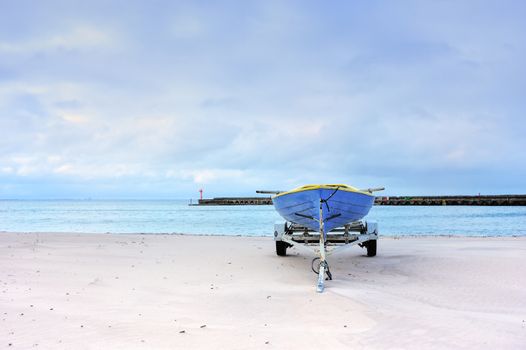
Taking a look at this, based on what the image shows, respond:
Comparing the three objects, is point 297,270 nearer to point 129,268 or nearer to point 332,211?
point 332,211

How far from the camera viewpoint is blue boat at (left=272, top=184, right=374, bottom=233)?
909cm

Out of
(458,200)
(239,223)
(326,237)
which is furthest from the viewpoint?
(458,200)

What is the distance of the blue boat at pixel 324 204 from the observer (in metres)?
9.09

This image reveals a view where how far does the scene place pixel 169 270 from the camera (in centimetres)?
969

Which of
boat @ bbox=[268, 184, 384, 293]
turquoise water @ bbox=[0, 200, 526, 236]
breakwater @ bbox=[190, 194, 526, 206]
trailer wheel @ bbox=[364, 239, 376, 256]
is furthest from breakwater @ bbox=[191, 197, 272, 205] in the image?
boat @ bbox=[268, 184, 384, 293]

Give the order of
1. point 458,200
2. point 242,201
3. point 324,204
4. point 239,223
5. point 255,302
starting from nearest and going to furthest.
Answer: point 255,302 < point 324,204 < point 239,223 < point 458,200 < point 242,201

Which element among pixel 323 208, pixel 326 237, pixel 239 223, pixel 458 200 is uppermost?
pixel 458 200

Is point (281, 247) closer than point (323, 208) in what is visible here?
No

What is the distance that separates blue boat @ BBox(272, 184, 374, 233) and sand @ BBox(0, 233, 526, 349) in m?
1.12

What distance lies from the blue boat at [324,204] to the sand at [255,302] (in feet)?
3.69

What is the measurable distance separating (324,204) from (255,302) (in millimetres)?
3173

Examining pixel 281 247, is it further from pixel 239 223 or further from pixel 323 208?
pixel 239 223

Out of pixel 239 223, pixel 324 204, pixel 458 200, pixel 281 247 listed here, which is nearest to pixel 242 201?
pixel 458 200

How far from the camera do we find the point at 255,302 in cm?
667
